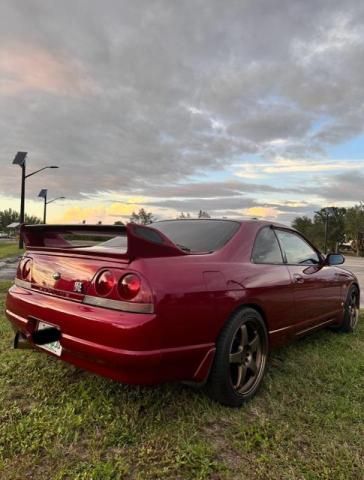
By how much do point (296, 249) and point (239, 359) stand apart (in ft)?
5.42

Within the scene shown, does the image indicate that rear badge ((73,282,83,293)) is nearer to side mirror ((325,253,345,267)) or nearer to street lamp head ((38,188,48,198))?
side mirror ((325,253,345,267))

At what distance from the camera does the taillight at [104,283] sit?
8.44 ft

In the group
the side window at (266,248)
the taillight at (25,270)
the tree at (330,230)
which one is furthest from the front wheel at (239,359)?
the tree at (330,230)

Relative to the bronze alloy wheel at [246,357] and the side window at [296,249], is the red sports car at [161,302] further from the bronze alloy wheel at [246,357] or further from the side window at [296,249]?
the side window at [296,249]

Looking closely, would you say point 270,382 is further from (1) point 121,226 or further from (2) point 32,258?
(2) point 32,258

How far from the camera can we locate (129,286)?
2.51m

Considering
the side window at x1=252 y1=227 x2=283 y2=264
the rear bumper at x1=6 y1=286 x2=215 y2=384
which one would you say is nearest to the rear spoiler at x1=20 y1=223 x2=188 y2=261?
the rear bumper at x1=6 y1=286 x2=215 y2=384

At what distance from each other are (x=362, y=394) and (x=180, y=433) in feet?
5.13

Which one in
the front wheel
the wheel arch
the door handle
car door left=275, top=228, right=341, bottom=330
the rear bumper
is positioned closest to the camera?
the rear bumper

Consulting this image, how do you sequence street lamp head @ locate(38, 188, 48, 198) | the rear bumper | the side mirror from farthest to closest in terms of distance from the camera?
street lamp head @ locate(38, 188, 48, 198) → the side mirror → the rear bumper

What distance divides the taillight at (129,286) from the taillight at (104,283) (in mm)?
66

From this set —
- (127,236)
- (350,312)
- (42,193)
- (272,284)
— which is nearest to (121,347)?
(127,236)

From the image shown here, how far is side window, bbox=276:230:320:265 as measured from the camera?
13.3 feet

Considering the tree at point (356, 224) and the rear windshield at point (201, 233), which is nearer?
the rear windshield at point (201, 233)
